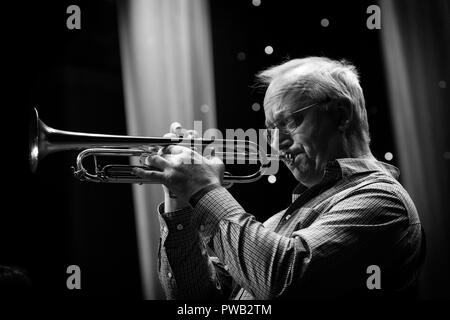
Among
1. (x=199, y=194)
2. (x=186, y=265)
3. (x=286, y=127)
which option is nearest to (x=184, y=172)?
(x=199, y=194)

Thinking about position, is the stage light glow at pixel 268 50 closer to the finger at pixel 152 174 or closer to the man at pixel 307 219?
the man at pixel 307 219

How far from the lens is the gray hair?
1.63 m

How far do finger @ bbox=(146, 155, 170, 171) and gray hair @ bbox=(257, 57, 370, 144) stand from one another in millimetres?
516

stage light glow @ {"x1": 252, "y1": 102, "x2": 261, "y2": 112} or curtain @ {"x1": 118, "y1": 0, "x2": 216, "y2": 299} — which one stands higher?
curtain @ {"x1": 118, "y1": 0, "x2": 216, "y2": 299}

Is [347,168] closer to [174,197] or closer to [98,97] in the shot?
[174,197]

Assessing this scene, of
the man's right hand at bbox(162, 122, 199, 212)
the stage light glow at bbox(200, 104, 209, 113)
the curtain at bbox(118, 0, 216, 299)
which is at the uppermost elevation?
the curtain at bbox(118, 0, 216, 299)

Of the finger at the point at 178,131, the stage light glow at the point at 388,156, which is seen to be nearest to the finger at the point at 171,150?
the finger at the point at 178,131

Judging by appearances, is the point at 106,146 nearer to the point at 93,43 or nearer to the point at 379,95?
the point at 93,43

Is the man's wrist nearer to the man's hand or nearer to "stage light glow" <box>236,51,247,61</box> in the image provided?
the man's hand

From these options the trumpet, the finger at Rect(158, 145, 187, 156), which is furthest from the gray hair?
the finger at Rect(158, 145, 187, 156)

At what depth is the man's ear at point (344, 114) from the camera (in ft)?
5.40

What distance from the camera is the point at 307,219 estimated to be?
146 cm

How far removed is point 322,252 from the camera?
1.23m
